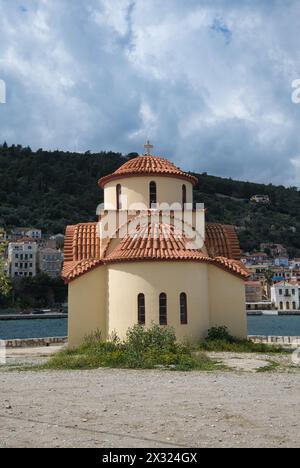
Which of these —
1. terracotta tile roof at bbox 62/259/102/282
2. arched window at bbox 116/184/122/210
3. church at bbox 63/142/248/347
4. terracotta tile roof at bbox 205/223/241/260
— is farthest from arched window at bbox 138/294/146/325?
arched window at bbox 116/184/122/210

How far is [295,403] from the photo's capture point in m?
9.03

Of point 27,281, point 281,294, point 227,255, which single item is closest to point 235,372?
point 227,255

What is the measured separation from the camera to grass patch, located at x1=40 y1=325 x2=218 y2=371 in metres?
14.1

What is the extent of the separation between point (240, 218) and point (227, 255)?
14145 cm

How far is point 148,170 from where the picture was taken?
21.5 metres

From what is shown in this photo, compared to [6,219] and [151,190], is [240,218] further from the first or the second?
[151,190]

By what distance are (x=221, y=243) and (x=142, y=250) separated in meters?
5.07

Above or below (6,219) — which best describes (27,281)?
below

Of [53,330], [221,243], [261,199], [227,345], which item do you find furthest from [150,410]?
[261,199]

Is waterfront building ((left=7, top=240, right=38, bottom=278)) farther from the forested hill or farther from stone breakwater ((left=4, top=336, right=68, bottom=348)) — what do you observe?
stone breakwater ((left=4, top=336, right=68, bottom=348))

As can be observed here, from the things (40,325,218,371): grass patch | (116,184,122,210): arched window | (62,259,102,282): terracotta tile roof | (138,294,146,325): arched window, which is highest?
(116,184,122,210): arched window

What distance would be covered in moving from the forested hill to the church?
10990 cm
